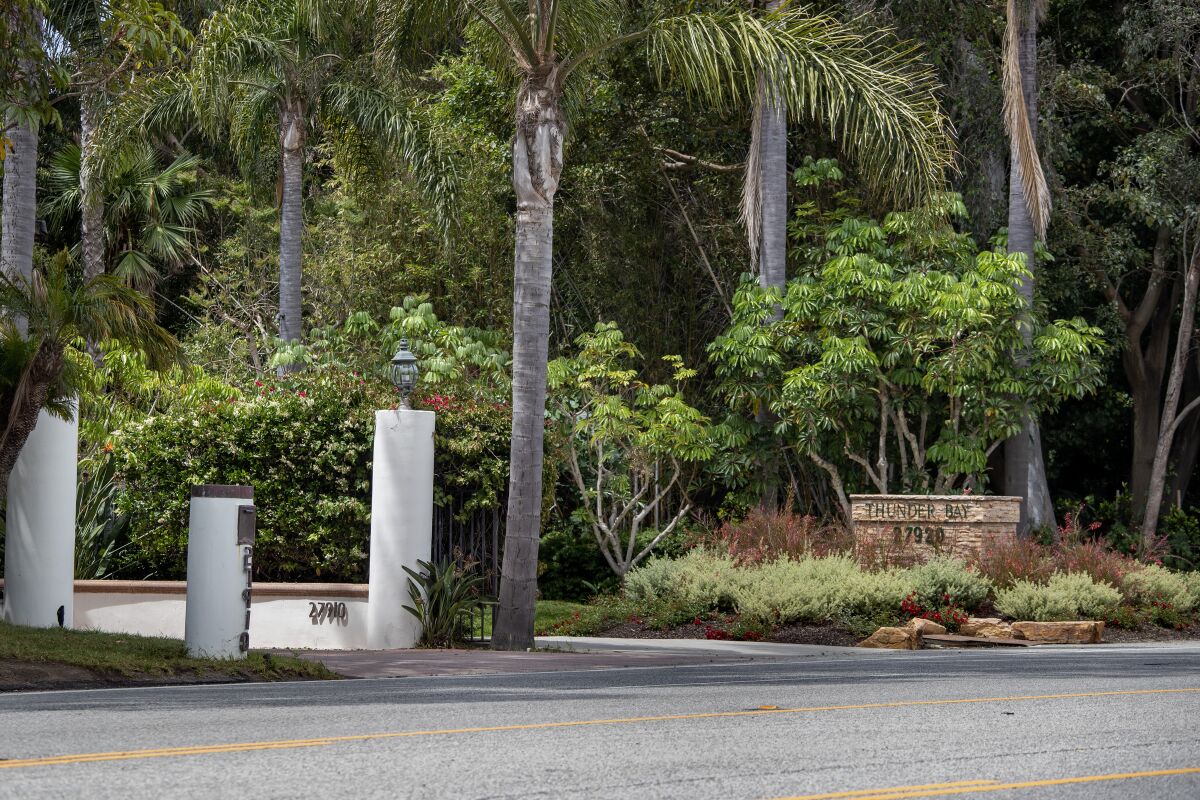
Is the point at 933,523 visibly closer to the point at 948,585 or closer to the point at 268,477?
the point at 948,585

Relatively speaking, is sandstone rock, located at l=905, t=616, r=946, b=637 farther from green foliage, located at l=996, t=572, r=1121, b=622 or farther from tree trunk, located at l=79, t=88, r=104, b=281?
tree trunk, located at l=79, t=88, r=104, b=281

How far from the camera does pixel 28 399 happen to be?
12.8 metres

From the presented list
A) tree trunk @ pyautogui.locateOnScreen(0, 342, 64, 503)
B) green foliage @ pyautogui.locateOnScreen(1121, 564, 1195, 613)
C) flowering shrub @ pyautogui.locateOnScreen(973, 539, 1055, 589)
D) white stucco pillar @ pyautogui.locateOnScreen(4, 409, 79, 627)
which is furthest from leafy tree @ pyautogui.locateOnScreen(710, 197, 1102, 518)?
tree trunk @ pyautogui.locateOnScreen(0, 342, 64, 503)

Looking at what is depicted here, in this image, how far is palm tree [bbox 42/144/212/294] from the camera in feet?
97.6

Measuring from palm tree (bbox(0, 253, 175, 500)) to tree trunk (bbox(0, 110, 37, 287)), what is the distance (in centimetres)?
560

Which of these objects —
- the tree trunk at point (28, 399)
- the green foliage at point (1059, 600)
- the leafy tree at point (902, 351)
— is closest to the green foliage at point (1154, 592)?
the green foliage at point (1059, 600)

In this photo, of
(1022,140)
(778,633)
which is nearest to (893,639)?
(778,633)

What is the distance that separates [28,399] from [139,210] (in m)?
19.2

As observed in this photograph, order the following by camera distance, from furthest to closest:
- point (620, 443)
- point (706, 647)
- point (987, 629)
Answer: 1. point (620, 443)
2. point (987, 629)
3. point (706, 647)

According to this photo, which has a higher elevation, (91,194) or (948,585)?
(91,194)

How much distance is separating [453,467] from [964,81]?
13296 millimetres

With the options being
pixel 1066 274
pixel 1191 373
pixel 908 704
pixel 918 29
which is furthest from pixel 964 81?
pixel 908 704

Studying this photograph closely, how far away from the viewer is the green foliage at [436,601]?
52.5 ft

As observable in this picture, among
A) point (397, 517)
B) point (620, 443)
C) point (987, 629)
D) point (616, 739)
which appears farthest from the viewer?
point (620, 443)
